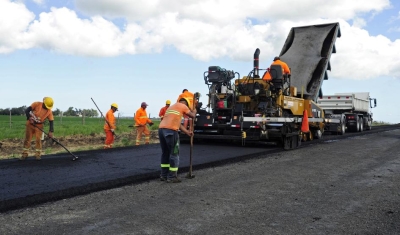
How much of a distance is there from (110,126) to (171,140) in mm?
5962

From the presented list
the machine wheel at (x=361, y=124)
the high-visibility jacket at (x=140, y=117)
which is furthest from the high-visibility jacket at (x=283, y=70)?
the machine wheel at (x=361, y=124)

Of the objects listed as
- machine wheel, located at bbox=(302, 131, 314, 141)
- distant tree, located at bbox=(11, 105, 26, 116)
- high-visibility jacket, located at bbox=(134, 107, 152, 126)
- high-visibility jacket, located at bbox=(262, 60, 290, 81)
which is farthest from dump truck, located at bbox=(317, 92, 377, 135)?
distant tree, located at bbox=(11, 105, 26, 116)

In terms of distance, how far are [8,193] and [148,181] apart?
2.23 metres

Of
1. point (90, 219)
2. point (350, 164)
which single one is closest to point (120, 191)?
point (90, 219)

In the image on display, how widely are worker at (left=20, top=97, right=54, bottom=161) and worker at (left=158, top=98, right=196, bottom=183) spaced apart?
11.0 ft

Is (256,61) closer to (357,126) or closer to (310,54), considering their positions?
(310,54)

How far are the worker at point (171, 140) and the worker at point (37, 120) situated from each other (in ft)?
11.0

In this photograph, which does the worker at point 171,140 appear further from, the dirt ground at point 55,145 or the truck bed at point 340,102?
the truck bed at point 340,102

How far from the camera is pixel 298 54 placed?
48.3 ft

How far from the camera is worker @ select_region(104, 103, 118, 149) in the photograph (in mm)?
12555

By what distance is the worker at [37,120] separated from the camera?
8.98m

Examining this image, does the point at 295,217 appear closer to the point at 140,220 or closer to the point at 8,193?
the point at 140,220

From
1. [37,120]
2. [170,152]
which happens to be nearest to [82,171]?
[170,152]

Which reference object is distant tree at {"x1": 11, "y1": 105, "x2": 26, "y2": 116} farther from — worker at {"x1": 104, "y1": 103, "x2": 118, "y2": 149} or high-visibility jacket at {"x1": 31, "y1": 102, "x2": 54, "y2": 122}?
high-visibility jacket at {"x1": 31, "y1": 102, "x2": 54, "y2": 122}
